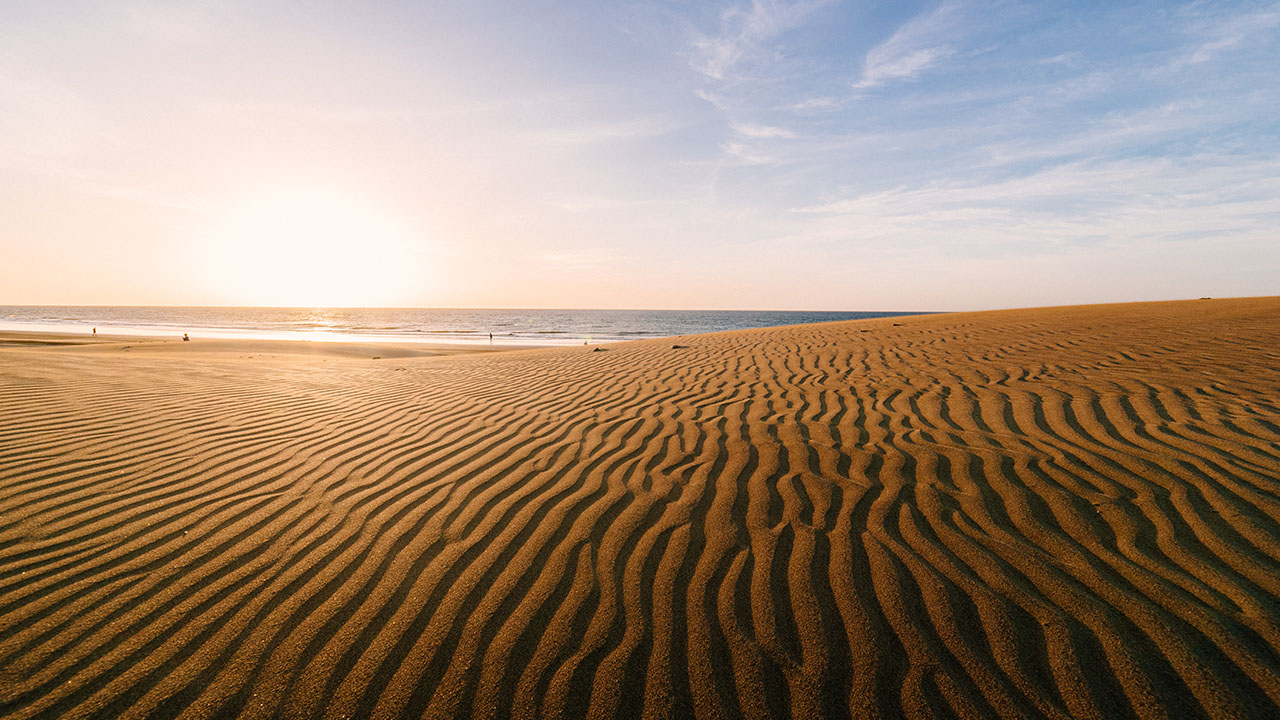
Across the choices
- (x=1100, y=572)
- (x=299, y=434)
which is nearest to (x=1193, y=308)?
(x=1100, y=572)

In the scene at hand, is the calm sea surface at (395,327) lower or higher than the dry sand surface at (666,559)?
higher

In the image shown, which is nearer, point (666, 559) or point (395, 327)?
point (666, 559)

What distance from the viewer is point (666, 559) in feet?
9.10

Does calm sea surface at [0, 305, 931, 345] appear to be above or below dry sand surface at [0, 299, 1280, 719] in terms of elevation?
above

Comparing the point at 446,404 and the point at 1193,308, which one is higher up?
the point at 1193,308

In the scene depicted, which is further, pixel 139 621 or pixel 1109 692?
pixel 139 621

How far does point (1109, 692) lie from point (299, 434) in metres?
6.13

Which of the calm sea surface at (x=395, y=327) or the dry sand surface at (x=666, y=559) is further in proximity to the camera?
the calm sea surface at (x=395, y=327)

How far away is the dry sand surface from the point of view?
1.97m

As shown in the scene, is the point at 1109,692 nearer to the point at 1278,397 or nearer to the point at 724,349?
the point at 1278,397

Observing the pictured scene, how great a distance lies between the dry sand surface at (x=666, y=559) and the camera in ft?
6.47

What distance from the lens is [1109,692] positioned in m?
1.85

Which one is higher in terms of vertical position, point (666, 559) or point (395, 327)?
point (395, 327)

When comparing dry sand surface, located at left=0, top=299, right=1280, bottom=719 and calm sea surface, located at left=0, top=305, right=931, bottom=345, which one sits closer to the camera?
dry sand surface, located at left=0, top=299, right=1280, bottom=719
